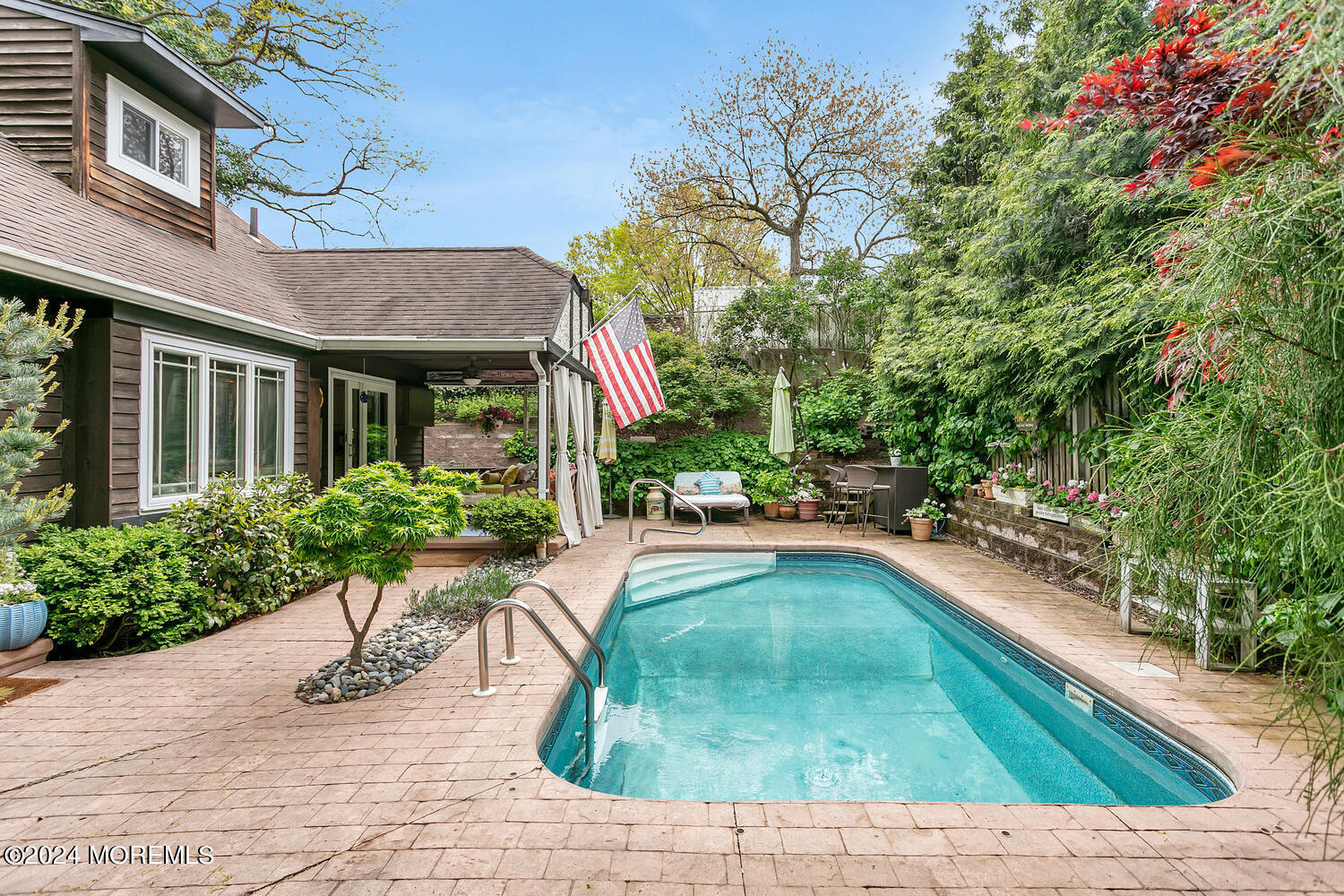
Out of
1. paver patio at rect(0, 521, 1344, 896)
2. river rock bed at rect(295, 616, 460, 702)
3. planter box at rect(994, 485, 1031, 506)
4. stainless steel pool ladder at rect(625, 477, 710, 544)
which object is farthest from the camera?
stainless steel pool ladder at rect(625, 477, 710, 544)

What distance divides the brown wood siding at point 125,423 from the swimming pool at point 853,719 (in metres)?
4.09

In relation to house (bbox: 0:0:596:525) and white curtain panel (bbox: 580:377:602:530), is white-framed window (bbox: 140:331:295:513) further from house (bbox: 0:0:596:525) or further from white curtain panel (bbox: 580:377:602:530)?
white curtain panel (bbox: 580:377:602:530)

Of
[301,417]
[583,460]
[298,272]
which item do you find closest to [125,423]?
[301,417]

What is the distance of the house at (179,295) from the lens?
Answer: 16.6 ft

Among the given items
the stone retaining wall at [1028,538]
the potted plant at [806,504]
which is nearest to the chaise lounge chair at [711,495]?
the potted plant at [806,504]

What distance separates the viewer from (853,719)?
4145mm

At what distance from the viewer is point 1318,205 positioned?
134cm

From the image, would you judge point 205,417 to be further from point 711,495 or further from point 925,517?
point 925,517

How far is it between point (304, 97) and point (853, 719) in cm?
1682

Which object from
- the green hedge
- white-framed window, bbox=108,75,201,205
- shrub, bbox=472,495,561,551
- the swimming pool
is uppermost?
white-framed window, bbox=108,75,201,205

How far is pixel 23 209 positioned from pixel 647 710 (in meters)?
6.11

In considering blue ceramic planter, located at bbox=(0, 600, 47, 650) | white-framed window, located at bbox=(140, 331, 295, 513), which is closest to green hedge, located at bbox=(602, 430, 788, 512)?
white-framed window, located at bbox=(140, 331, 295, 513)

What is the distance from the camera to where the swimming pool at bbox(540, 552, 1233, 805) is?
3281 mm

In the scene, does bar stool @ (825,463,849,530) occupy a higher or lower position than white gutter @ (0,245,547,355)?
lower
